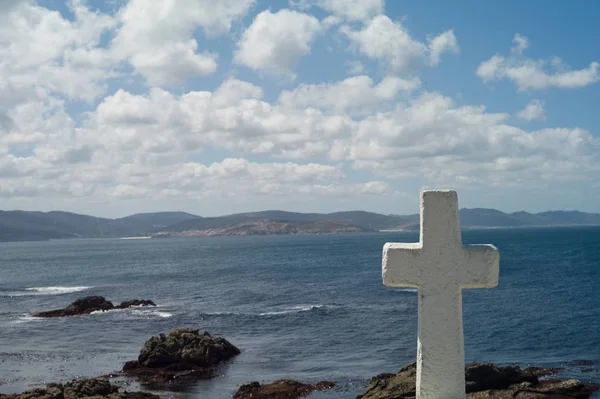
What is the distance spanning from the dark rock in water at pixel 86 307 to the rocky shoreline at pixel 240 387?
962 inches

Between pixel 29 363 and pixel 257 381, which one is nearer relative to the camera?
pixel 257 381

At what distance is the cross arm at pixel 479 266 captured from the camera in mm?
5609

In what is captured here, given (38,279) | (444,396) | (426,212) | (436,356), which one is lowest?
(38,279)

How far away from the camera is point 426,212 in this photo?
560 cm

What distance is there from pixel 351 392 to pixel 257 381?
16.4 feet

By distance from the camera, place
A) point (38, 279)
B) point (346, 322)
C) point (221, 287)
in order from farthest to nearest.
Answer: point (38, 279) < point (221, 287) < point (346, 322)

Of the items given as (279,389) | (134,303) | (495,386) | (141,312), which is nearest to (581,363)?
(495,386)

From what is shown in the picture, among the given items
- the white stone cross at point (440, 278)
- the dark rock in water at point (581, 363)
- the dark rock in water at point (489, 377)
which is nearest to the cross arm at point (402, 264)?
the white stone cross at point (440, 278)

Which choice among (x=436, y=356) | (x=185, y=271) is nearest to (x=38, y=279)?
(x=185, y=271)

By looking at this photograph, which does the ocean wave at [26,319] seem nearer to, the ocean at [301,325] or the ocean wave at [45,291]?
the ocean at [301,325]

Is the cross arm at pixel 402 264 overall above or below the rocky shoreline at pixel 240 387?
above

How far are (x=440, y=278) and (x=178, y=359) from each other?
31.9m

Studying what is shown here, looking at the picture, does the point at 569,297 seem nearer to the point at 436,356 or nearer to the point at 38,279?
the point at 436,356

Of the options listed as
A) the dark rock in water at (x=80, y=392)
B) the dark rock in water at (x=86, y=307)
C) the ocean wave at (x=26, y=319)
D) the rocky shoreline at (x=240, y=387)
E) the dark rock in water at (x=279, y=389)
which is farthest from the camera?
the dark rock in water at (x=86, y=307)
